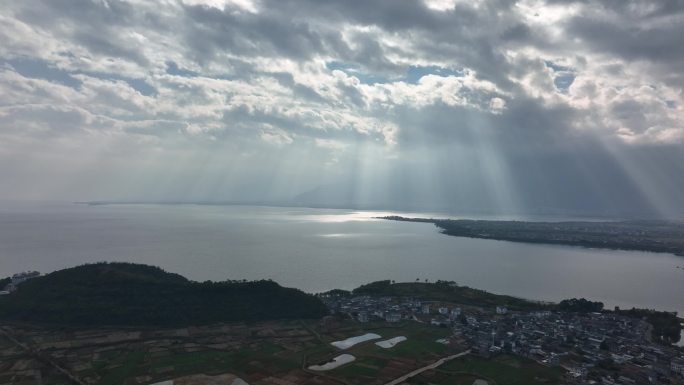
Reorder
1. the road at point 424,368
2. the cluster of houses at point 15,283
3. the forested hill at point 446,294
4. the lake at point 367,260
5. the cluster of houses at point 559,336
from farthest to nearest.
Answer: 1. the lake at point 367,260
2. the forested hill at point 446,294
3. the cluster of houses at point 15,283
4. the cluster of houses at point 559,336
5. the road at point 424,368

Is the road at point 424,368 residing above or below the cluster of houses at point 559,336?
below

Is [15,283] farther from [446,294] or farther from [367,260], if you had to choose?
[367,260]

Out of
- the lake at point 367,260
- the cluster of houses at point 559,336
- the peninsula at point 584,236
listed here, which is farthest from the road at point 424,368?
the peninsula at point 584,236

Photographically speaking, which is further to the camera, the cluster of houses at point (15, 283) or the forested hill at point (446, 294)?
the forested hill at point (446, 294)

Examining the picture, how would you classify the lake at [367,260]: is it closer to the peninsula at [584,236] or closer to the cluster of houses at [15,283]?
the peninsula at [584,236]

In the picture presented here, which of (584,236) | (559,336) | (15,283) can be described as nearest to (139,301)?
(15,283)

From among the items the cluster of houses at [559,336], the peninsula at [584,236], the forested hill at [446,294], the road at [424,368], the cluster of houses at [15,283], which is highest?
the peninsula at [584,236]

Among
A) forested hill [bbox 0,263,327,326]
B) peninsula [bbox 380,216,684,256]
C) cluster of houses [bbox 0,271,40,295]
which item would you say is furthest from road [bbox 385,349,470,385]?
peninsula [bbox 380,216,684,256]
